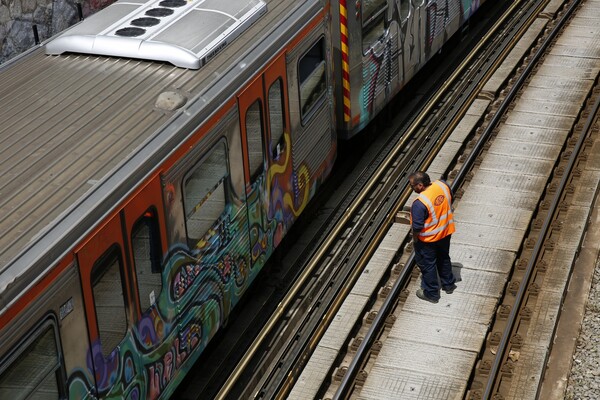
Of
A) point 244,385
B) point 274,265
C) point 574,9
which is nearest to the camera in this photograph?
point 244,385

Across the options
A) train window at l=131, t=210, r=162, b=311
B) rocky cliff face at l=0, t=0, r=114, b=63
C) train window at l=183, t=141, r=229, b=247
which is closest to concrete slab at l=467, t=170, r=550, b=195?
train window at l=183, t=141, r=229, b=247

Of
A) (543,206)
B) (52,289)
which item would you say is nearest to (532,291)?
Answer: (543,206)

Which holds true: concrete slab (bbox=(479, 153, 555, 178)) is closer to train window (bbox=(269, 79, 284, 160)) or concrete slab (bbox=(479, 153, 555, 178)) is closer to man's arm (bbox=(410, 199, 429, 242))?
man's arm (bbox=(410, 199, 429, 242))

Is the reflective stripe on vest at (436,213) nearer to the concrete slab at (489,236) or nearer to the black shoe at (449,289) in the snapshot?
the black shoe at (449,289)

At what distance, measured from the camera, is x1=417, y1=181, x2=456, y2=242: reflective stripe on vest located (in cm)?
1037

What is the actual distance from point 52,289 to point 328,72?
20.2ft

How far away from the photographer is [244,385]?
33.5ft

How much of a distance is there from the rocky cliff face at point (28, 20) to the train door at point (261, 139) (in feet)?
16.7

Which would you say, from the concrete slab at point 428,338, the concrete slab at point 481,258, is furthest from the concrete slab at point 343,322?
the concrete slab at point 481,258

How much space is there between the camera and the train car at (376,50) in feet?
42.3

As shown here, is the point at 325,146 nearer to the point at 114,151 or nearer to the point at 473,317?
the point at 473,317

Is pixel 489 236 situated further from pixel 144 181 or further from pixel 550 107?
pixel 144 181

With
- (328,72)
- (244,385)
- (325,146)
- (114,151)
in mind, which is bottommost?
(244,385)

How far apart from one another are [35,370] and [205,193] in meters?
2.84
